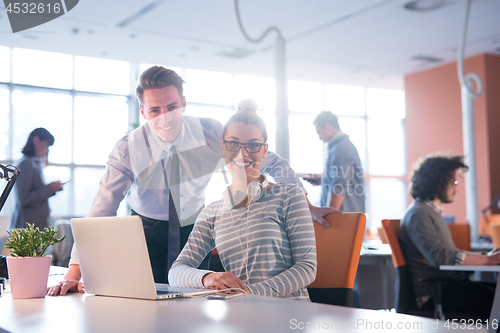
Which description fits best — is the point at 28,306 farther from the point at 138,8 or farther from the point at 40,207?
the point at 138,8

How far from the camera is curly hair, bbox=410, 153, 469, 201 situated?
9.34 ft

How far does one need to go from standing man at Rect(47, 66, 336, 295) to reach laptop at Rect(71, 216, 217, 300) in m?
0.47

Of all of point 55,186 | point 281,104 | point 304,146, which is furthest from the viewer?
point 304,146

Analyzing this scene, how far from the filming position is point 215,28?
20.6 ft

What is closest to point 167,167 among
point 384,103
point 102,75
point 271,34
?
point 271,34

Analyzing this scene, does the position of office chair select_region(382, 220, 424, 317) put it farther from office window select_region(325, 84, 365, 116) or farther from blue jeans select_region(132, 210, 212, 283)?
office window select_region(325, 84, 365, 116)

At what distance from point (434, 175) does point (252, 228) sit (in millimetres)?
1739

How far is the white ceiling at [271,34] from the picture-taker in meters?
5.63

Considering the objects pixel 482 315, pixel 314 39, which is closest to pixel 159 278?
pixel 482 315

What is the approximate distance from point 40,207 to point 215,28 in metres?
3.32

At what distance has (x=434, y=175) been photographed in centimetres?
289

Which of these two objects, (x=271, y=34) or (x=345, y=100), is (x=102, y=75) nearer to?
(x=271, y=34)

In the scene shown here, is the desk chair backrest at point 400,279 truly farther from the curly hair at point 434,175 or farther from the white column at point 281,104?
the white column at point 281,104

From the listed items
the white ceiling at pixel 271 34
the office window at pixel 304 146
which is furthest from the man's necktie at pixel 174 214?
the office window at pixel 304 146
